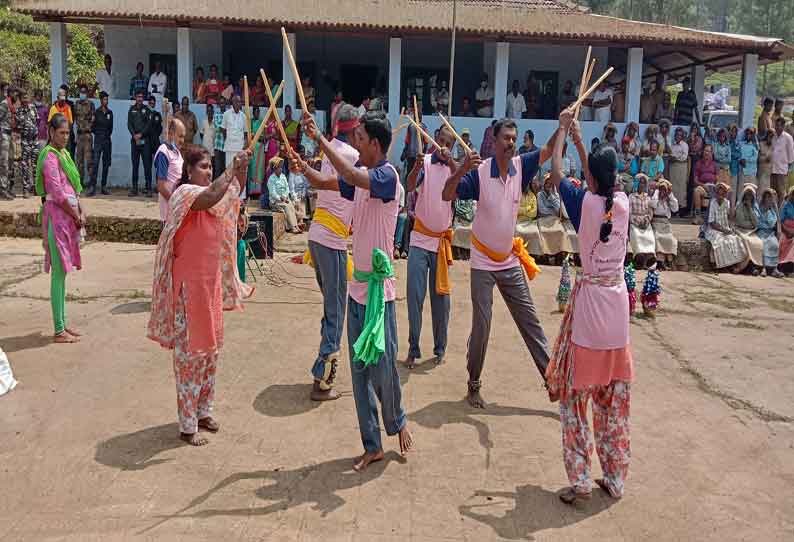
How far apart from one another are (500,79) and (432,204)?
1074 centimetres

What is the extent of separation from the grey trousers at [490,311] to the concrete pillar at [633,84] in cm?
1172

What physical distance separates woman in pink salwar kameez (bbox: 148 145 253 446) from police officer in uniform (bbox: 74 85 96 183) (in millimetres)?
11552

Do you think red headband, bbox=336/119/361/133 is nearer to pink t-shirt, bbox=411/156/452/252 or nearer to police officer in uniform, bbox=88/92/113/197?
pink t-shirt, bbox=411/156/452/252

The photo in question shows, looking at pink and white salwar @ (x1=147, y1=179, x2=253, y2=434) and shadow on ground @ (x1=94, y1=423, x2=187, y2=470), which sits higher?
pink and white salwar @ (x1=147, y1=179, x2=253, y2=434)

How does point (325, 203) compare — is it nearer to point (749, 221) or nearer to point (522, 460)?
point (522, 460)

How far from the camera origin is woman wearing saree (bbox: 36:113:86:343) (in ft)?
21.9

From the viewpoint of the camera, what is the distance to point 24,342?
690 cm

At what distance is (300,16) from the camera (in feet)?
53.8

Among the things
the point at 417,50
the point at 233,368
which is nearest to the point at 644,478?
the point at 233,368

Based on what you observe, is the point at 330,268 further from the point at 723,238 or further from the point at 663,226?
the point at 723,238

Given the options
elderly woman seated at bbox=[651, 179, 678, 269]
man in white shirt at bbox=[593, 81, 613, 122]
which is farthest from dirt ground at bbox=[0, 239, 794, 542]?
man in white shirt at bbox=[593, 81, 613, 122]

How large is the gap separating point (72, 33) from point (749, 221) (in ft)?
74.1

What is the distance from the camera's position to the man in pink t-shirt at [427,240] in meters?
6.50

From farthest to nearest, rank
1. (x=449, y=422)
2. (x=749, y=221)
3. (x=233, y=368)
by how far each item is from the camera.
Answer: (x=749, y=221)
(x=233, y=368)
(x=449, y=422)
